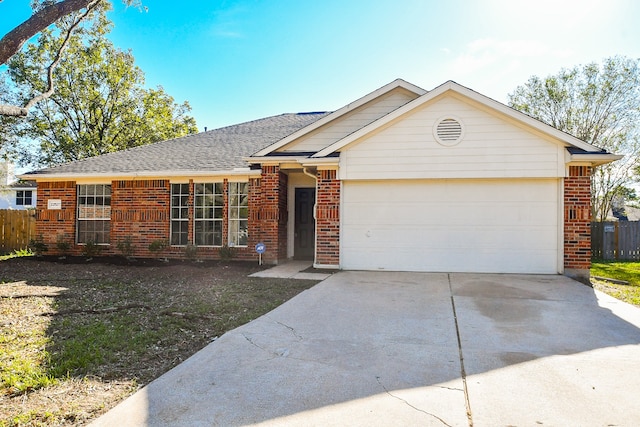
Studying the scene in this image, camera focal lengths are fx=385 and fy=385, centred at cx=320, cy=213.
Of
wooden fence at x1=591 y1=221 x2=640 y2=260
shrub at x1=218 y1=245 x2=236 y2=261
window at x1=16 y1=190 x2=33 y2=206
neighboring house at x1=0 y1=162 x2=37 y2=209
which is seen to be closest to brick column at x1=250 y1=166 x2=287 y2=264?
shrub at x1=218 y1=245 x2=236 y2=261

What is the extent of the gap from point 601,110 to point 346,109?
14.9 metres

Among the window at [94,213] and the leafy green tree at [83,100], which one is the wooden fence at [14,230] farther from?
the leafy green tree at [83,100]

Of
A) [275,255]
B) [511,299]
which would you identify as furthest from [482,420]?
[275,255]

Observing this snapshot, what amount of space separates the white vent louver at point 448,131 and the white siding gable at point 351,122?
2.16 meters

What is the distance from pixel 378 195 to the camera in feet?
31.2

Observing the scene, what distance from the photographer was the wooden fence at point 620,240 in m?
14.7

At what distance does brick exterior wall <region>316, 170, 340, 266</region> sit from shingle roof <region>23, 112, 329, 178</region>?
285cm

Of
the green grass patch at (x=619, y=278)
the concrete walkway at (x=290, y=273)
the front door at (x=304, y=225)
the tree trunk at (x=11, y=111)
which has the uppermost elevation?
the tree trunk at (x=11, y=111)

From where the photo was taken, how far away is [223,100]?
1911 centimetres

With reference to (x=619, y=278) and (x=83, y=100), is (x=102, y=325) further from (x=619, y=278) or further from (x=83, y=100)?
(x=83, y=100)

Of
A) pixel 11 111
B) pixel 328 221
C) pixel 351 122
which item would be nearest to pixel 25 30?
pixel 11 111

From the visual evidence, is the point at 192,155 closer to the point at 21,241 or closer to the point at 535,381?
the point at 21,241

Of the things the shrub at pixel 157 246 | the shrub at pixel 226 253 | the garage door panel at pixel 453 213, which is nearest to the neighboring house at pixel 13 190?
the shrub at pixel 157 246

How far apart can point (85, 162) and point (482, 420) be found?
46.4 ft
